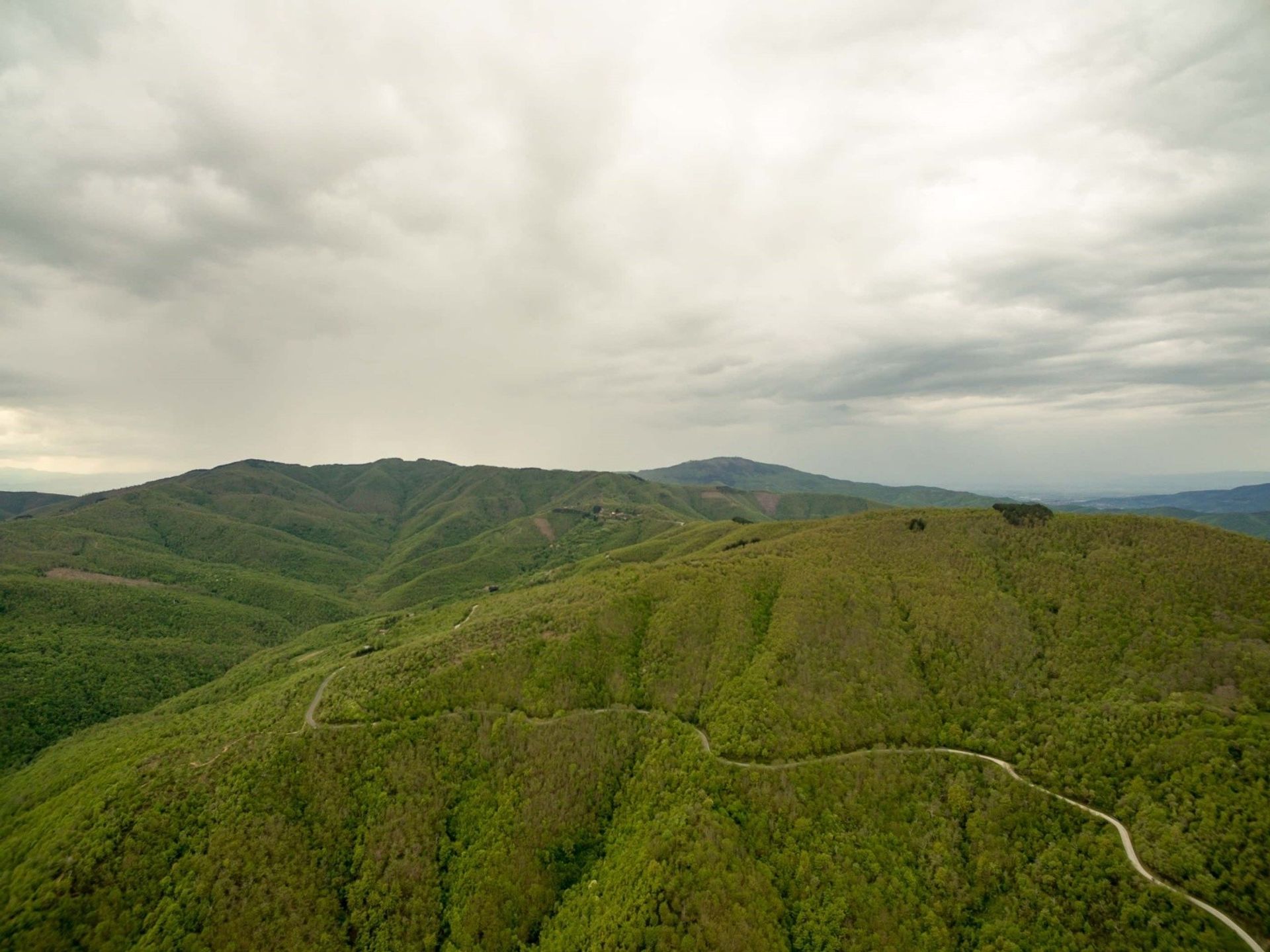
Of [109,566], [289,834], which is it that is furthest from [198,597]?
[289,834]

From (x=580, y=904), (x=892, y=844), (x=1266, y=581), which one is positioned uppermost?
(x=1266, y=581)

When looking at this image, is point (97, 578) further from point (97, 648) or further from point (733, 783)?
point (733, 783)

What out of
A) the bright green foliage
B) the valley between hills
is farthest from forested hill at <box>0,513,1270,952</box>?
the bright green foliage

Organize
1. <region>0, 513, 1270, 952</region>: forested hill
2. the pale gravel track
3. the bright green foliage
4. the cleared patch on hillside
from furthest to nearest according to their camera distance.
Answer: the cleared patch on hillside < the bright green foliage < <region>0, 513, 1270, 952</region>: forested hill < the pale gravel track

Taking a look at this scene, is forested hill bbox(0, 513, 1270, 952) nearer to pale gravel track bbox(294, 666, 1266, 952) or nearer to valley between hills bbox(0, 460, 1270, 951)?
valley between hills bbox(0, 460, 1270, 951)

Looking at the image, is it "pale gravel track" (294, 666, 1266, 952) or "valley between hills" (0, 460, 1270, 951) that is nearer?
"pale gravel track" (294, 666, 1266, 952)

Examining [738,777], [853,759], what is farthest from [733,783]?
[853,759]

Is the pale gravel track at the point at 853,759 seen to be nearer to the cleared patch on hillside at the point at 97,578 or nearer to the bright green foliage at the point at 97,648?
the bright green foliage at the point at 97,648

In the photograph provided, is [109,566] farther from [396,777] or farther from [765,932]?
[765,932]
